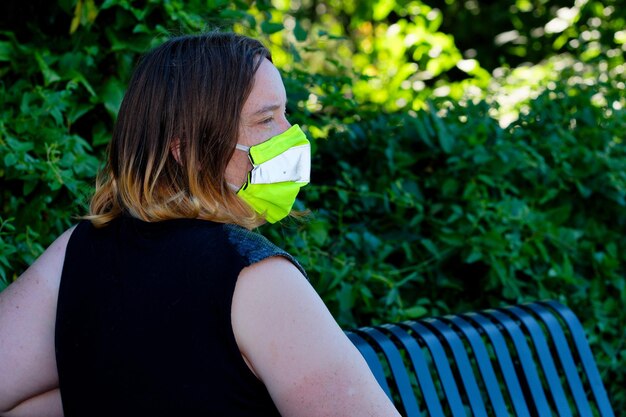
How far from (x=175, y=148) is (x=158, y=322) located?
35 cm

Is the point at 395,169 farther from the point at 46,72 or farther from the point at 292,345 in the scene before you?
the point at 292,345

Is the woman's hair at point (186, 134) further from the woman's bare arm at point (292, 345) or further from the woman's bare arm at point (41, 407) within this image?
the woman's bare arm at point (41, 407)

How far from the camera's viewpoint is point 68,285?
1.87 meters

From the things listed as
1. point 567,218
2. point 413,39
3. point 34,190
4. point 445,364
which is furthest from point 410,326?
point 413,39

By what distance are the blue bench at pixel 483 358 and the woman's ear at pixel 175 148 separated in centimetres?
82

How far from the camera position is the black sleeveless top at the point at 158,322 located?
167cm

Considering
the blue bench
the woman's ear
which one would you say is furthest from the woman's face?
the blue bench

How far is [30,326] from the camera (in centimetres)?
194

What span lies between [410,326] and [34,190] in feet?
3.87

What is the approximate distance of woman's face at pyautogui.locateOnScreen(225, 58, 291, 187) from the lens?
73.4 inches

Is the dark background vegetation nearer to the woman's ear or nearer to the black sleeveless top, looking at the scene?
the black sleeveless top

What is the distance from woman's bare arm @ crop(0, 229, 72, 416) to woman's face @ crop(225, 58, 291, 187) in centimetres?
38

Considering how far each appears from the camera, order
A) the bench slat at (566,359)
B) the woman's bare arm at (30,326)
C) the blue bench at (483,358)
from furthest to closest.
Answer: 1. the bench slat at (566,359)
2. the blue bench at (483,358)
3. the woman's bare arm at (30,326)

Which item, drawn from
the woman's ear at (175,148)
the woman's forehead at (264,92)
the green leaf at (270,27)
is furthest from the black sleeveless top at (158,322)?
the green leaf at (270,27)
